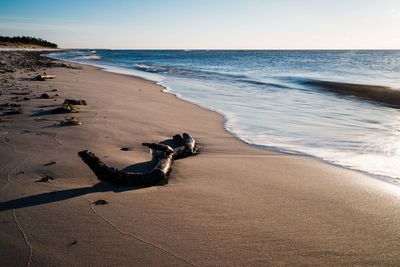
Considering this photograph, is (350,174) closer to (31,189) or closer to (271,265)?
(271,265)

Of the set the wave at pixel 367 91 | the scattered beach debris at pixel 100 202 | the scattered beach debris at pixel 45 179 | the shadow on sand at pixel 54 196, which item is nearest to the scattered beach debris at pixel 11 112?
the scattered beach debris at pixel 45 179

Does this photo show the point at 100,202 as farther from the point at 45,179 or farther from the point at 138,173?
the point at 45,179

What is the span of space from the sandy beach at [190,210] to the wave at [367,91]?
28.3 ft

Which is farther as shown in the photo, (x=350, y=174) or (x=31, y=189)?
(x=350, y=174)

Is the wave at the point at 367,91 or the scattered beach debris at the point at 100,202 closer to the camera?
the scattered beach debris at the point at 100,202

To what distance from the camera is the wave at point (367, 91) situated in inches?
461

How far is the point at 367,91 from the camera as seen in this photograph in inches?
547

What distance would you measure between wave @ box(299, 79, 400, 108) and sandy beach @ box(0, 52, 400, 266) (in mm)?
8620

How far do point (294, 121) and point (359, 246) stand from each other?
16.6 ft

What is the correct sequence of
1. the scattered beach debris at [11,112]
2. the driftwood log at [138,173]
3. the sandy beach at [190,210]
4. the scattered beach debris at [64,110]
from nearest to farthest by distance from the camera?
the sandy beach at [190,210]
the driftwood log at [138,173]
the scattered beach debris at [11,112]
the scattered beach debris at [64,110]

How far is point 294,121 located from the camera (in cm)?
721

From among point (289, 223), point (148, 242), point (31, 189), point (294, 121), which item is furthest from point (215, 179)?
point (294, 121)

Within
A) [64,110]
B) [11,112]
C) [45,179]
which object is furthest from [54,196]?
[11,112]

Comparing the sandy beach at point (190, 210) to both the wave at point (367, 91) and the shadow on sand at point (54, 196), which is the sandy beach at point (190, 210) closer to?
the shadow on sand at point (54, 196)
